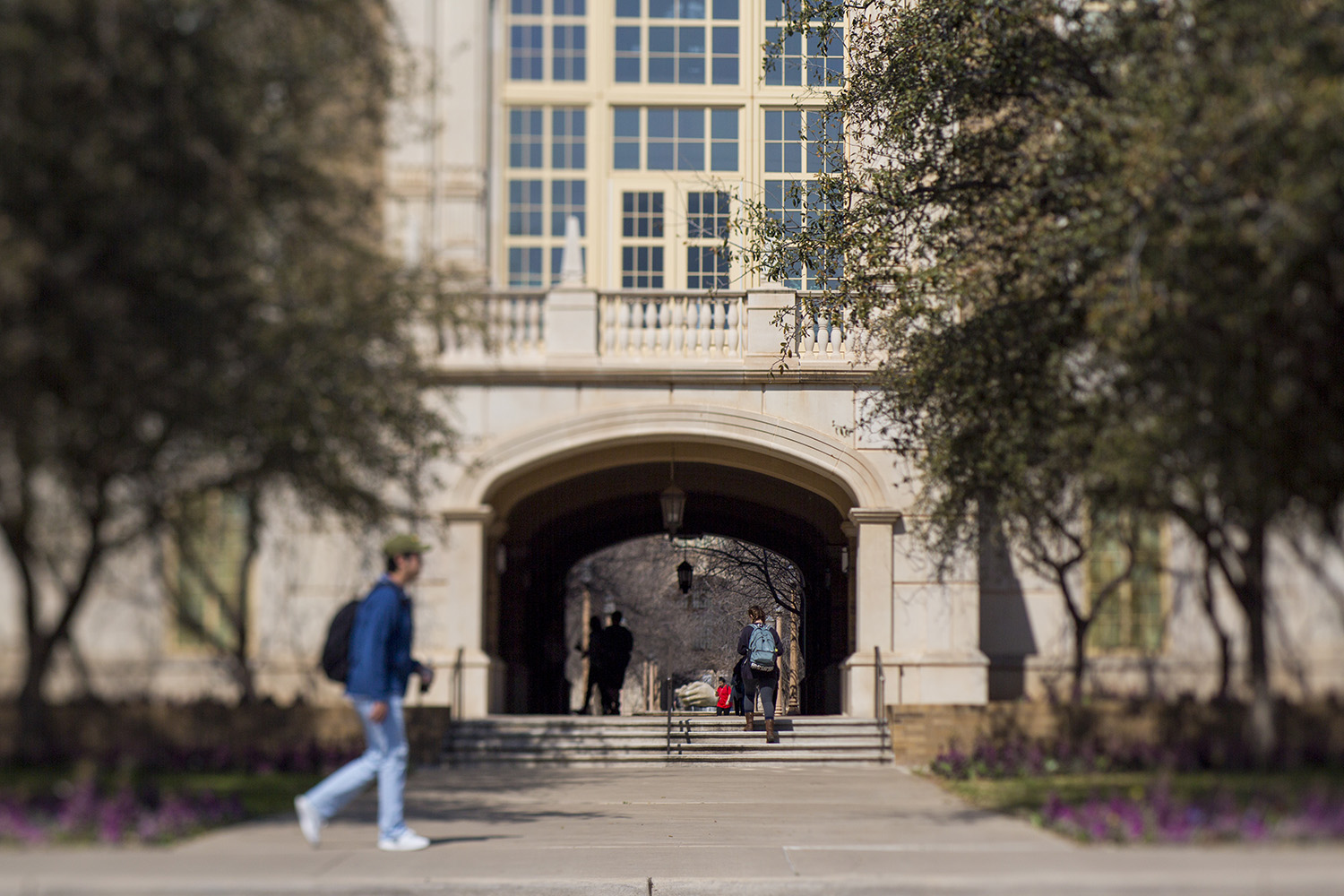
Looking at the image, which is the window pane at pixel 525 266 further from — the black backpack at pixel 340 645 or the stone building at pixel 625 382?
the black backpack at pixel 340 645

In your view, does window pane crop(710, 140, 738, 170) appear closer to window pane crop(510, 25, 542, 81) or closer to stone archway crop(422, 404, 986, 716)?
Answer: window pane crop(510, 25, 542, 81)

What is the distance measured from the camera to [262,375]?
19.8 feet

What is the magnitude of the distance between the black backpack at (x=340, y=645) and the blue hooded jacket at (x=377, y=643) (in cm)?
3

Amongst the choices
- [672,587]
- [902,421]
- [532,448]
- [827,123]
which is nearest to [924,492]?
[902,421]

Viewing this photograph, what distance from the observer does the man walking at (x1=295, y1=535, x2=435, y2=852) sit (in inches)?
266

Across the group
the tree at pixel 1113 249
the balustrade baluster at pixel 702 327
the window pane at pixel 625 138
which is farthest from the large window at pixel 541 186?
the tree at pixel 1113 249

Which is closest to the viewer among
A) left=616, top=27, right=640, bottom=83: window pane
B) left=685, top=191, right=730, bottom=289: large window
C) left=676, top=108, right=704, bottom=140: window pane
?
left=616, top=27, right=640, bottom=83: window pane

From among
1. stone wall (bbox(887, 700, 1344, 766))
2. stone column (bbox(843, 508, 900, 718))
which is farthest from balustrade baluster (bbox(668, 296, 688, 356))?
stone wall (bbox(887, 700, 1344, 766))

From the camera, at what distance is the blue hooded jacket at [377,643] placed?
676cm

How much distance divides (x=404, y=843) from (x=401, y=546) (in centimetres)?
168

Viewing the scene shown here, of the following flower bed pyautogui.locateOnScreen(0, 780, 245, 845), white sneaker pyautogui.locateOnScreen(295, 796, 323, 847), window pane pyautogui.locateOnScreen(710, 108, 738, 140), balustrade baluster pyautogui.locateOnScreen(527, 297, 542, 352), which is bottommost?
white sneaker pyautogui.locateOnScreen(295, 796, 323, 847)

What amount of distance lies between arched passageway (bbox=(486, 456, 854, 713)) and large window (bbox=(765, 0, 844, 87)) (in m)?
6.26

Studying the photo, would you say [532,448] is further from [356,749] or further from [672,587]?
[672,587]

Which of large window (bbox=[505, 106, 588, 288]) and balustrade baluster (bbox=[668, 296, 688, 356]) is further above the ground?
large window (bbox=[505, 106, 588, 288])
